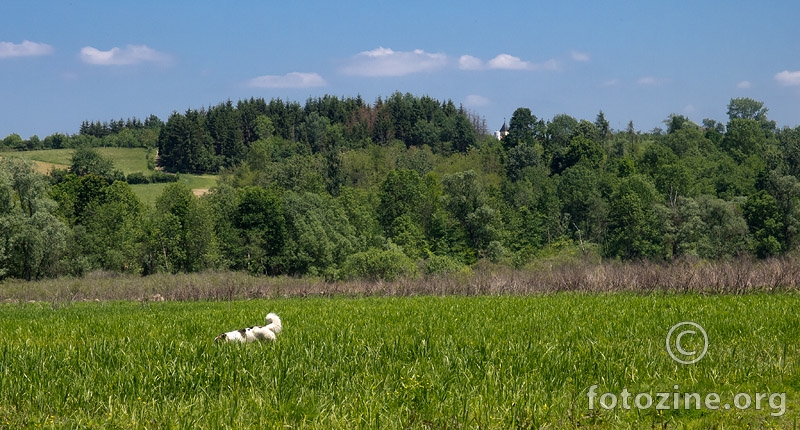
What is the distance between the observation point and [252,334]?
11406mm

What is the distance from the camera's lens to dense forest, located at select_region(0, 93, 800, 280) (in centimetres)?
7125

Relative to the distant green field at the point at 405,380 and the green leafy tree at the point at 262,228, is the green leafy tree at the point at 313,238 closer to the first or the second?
the green leafy tree at the point at 262,228

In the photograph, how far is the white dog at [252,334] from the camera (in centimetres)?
1098

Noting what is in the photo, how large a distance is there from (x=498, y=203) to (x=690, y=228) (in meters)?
32.6

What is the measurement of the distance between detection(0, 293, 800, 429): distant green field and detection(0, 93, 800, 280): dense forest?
46000 millimetres

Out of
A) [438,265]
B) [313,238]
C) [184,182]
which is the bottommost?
[438,265]

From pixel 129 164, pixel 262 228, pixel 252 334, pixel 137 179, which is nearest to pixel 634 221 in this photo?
pixel 262 228

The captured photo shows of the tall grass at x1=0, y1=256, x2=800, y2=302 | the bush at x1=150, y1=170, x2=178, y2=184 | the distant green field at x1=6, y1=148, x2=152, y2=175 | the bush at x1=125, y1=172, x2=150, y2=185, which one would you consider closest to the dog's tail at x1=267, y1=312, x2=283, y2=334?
the tall grass at x1=0, y1=256, x2=800, y2=302

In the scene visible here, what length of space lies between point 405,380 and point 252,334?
3.76 meters

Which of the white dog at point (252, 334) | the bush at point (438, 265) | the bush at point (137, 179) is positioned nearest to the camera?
the white dog at point (252, 334)

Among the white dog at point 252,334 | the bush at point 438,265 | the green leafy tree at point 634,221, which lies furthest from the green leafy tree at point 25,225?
the green leafy tree at point 634,221

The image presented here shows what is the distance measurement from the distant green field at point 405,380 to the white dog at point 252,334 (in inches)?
16.5

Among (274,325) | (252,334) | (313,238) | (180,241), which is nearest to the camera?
(252,334)

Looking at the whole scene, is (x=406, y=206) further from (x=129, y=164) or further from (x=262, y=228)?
(x=129, y=164)
